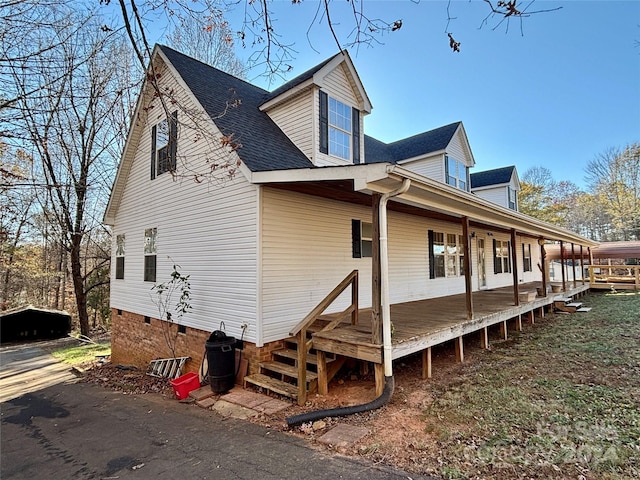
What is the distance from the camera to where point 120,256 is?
1063 cm

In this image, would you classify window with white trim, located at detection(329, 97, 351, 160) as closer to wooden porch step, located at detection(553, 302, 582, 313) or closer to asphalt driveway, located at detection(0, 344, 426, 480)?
asphalt driveway, located at detection(0, 344, 426, 480)

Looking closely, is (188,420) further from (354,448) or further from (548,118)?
(548,118)

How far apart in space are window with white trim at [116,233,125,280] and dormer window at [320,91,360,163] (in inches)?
280

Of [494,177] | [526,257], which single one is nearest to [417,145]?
[494,177]

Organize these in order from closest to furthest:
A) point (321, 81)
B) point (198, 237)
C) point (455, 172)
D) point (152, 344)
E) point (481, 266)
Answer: point (198, 237) → point (321, 81) → point (152, 344) → point (455, 172) → point (481, 266)

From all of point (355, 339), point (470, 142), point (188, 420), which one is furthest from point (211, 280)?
point (470, 142)

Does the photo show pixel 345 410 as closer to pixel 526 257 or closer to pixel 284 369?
pixel 284 369

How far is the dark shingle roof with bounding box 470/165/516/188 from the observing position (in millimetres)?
16891

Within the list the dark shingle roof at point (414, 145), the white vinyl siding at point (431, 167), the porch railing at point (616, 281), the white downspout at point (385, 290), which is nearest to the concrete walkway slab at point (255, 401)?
the white downspout at point (385, 290)

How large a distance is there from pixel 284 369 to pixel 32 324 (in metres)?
18.9

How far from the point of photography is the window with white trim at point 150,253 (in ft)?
29.0

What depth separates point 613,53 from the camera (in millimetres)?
7688

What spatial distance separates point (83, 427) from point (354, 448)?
4.24 meters

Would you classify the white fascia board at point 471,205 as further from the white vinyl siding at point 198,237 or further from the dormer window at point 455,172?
the dormer window at point 455,172
